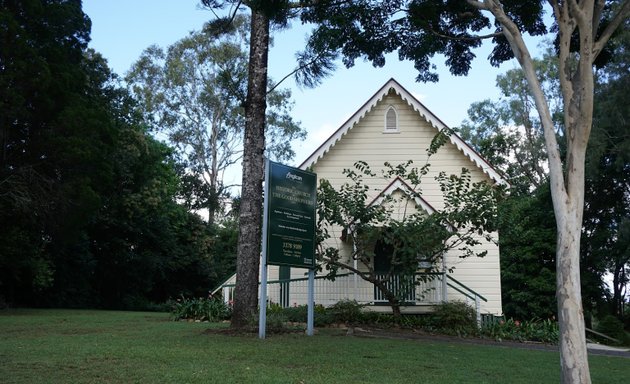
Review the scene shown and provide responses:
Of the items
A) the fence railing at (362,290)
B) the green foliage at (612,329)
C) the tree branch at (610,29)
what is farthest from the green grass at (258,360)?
the green foliage at (612,329)

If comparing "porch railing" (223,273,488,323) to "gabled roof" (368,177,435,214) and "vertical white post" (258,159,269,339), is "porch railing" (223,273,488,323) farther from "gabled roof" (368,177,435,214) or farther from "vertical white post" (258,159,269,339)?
"vertical white post" (258,159,269,339)

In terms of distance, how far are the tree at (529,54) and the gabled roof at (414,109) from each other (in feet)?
27.0

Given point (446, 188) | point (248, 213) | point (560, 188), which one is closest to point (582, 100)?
point (560, 188)

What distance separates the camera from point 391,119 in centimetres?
2186

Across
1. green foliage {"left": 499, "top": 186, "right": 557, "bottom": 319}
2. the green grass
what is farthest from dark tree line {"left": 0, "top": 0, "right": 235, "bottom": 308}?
green foliage {"left": 499, "top": 186, "right": 557, "bottom": 319}

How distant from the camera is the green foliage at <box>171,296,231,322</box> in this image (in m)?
17.9

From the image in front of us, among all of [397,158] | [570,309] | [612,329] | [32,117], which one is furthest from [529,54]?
[32,117]

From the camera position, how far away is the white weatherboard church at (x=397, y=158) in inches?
803

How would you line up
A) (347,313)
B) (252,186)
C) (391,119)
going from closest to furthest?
(252,186) < (347,313) < (391,119)

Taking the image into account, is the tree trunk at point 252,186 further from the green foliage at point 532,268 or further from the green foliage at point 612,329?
the green foliage at point 532,268

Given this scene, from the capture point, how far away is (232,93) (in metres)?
13.3

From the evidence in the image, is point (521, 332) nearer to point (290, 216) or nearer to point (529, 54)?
point (290, 216)

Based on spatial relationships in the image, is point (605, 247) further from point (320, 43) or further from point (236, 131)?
point (320, 43)

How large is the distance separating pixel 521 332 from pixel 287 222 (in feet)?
26.2
